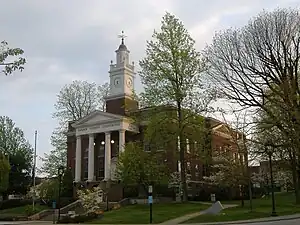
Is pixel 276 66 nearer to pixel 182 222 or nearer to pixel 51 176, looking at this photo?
pixel 182 222

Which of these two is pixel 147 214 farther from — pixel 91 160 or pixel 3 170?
pixel 91 160

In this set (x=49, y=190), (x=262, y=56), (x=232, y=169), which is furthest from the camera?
(x=49, y=190)

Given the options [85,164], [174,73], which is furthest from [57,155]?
[174,73]

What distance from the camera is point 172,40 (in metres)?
42.4

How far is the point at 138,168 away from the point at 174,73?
396 inches

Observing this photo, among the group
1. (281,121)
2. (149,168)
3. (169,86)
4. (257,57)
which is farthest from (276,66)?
(149,168)

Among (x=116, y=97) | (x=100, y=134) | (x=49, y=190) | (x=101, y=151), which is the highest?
(x=116, y=97)

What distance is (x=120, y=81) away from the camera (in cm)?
6291

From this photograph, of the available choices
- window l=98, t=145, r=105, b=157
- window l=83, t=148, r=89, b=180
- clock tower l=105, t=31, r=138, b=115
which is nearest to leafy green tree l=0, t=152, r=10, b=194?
window l=83, t=148, r=89, b=180

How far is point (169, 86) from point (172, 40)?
435cm

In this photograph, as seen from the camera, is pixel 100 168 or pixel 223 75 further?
pixel 100 168

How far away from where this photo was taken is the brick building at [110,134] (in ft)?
187

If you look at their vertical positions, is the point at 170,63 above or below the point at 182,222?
above

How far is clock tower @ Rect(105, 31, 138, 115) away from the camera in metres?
61.7
